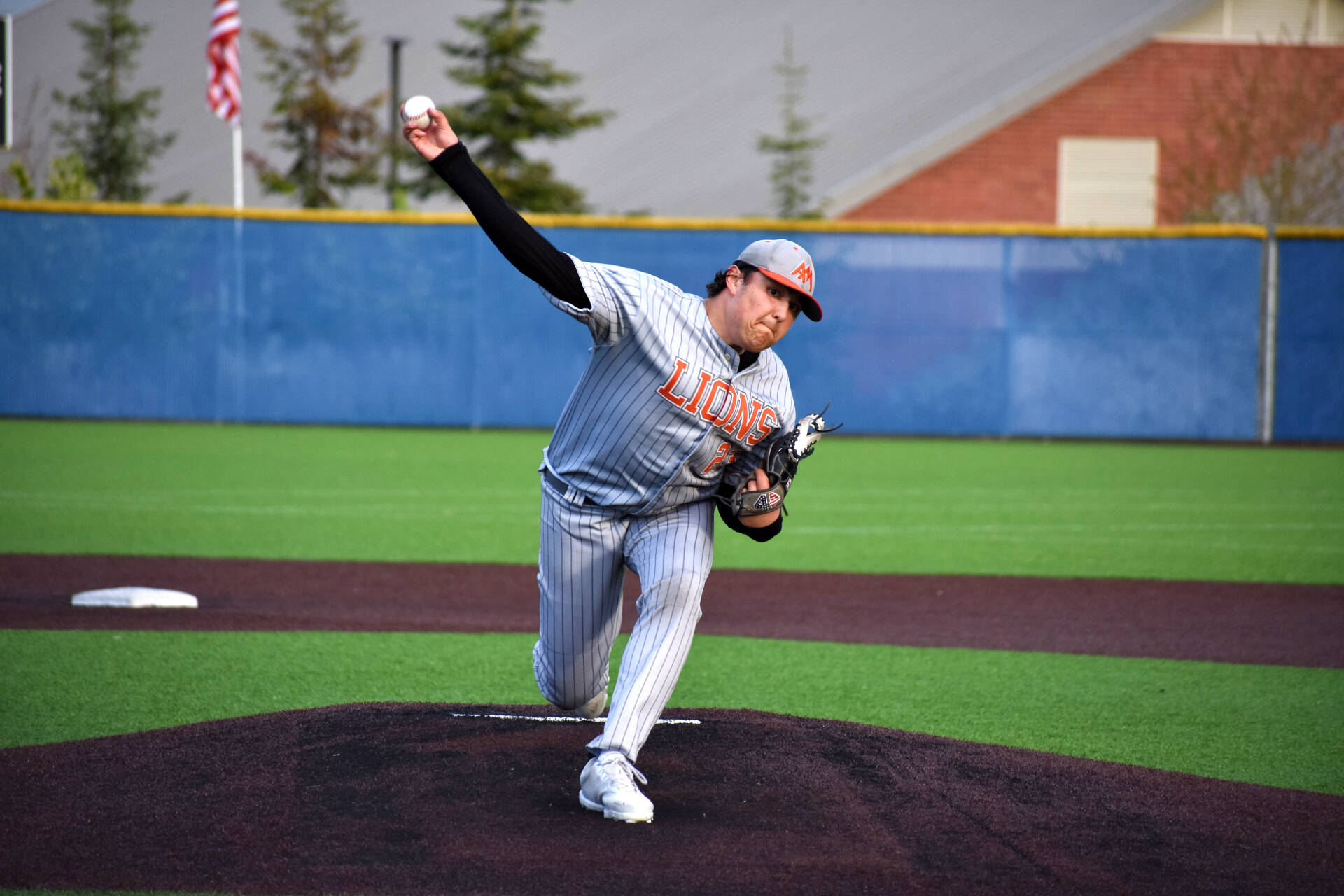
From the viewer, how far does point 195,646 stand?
629cm

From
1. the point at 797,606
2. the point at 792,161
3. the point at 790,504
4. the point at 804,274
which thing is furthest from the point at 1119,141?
the point at 804,274

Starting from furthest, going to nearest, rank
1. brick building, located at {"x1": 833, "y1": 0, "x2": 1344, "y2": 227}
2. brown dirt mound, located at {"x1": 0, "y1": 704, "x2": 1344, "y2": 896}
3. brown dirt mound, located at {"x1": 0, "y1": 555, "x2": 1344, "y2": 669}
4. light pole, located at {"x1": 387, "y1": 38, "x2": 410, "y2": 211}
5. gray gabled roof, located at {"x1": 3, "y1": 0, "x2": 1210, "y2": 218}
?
gray gabled roof, located at {"x1": 3, "y1": 0, "x2": 1210, "y2": 218} < brick building, located at {"x1": 833, "y1": 0, "x2": 1344, "y2": 227} < light pole, located at {"x1": 387, "y1": 38, "x2": 410, "y2": 211} < brown dirt mound, located at {"x1": 0, "y1": 555, "x2": 1344, "y2": 669} < brown dirt mound, located at {"x1": 0, "y1": 704, "x2": 1344, "y2": 896}

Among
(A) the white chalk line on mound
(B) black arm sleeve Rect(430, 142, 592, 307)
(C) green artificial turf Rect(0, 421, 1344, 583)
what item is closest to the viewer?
(B) black arm sleeve Rect(430, 142, 592, 307)

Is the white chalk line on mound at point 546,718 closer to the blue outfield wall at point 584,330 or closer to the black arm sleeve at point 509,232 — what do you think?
the black arm sleeve at point 509,232

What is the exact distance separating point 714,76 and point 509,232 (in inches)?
1260

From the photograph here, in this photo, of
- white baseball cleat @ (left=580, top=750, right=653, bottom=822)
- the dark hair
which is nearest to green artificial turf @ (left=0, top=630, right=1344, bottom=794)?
white baseball cleat @ (left=580, top=750, right=653, bottom=822)

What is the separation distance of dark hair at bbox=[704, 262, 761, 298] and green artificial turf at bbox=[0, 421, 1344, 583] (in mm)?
4815

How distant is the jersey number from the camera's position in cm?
423

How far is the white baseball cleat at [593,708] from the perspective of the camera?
15.2 ft

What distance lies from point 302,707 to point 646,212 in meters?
24.4

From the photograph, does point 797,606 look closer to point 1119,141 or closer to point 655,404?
point 655,404

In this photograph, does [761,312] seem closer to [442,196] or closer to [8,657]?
[8,657]

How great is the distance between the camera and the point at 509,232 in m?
3.71

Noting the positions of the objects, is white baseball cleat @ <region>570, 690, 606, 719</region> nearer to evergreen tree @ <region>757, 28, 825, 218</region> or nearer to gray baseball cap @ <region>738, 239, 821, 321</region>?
gray baseball cap @ <region>738, 239, 821, 321</region>
